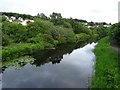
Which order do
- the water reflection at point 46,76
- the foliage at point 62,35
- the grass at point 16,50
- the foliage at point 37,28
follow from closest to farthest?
the water reflection at point 46,76 → the grass at point 16,50 → the foliage at point 37,28 → the foliage at point 62,35

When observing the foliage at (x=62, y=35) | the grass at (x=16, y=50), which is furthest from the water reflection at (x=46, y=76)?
the foliage at (x=62, y=35)

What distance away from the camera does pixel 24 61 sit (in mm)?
36031

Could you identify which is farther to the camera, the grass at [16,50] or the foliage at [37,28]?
the foliage at [37,28]

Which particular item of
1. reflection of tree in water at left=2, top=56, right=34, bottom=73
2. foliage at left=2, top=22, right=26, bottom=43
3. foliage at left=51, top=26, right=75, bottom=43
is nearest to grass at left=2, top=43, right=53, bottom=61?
reflection of tree in water at left=2, top=56, right=34, bottom=73

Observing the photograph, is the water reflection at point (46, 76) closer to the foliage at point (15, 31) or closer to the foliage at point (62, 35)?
the foliage at point (15, 31)

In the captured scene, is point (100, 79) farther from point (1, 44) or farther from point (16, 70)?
point (1, 44)

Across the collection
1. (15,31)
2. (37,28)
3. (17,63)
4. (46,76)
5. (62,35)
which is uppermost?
(37,28)

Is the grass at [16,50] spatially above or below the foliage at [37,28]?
below

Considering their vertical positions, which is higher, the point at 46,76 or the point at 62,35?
the point at 62,35

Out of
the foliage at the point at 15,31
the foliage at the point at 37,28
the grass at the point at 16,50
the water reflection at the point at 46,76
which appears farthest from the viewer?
the foliage at the point at 37,28

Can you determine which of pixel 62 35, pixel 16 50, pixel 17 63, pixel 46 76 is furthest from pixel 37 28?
pixel 46 76

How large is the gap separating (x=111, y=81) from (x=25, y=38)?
3894 cm

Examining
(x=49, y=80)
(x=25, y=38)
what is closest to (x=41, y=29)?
(x=25, y=38)

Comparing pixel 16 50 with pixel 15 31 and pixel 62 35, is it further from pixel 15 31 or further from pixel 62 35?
pixel 62 35
